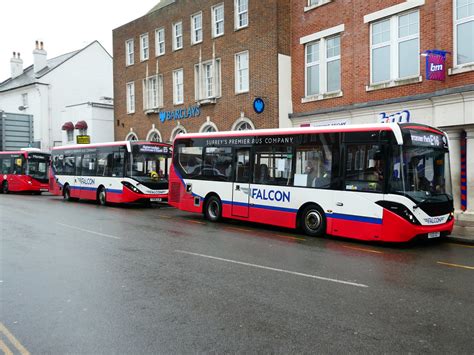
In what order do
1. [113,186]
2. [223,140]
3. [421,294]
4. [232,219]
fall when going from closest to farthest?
[421,294] < [223,140] < [232,219] < [113,186]

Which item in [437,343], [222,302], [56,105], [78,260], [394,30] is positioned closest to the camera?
[437,343]

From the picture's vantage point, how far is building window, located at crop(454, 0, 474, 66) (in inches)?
575

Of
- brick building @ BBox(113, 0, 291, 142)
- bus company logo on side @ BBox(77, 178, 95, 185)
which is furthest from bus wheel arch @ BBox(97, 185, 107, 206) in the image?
brick building @ BBox(113, 0, 291, 142)

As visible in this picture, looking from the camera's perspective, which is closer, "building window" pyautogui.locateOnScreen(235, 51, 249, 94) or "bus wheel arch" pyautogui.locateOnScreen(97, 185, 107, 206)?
"bus wheel arch" pyautogui.locateOnScreen(97, 185, 107, 206)

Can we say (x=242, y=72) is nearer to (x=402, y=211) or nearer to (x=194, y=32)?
(x=194, y=32)

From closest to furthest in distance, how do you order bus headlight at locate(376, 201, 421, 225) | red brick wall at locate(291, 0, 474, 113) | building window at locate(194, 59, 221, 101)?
bus headlight at locate(376, 201, 421, 225), red brick wall at locate(291, 0, 474, 113), building window at locate(194, 59, 221, 101)

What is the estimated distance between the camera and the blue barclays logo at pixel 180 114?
86.2 ft

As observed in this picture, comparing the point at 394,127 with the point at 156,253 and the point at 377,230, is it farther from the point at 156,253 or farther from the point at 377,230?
the point at 156,253

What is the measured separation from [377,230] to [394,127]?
7.65 ft

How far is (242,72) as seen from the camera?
23.6 meters

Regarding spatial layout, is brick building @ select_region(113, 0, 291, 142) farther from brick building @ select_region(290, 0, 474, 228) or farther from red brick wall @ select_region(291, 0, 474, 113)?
brick building @ select_region(290, 0, 474, 228)

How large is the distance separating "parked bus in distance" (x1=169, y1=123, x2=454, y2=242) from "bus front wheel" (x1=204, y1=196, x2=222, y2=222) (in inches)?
1.3

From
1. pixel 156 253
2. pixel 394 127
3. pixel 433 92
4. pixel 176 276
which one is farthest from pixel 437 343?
pixel 433 92

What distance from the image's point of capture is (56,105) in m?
44.6
